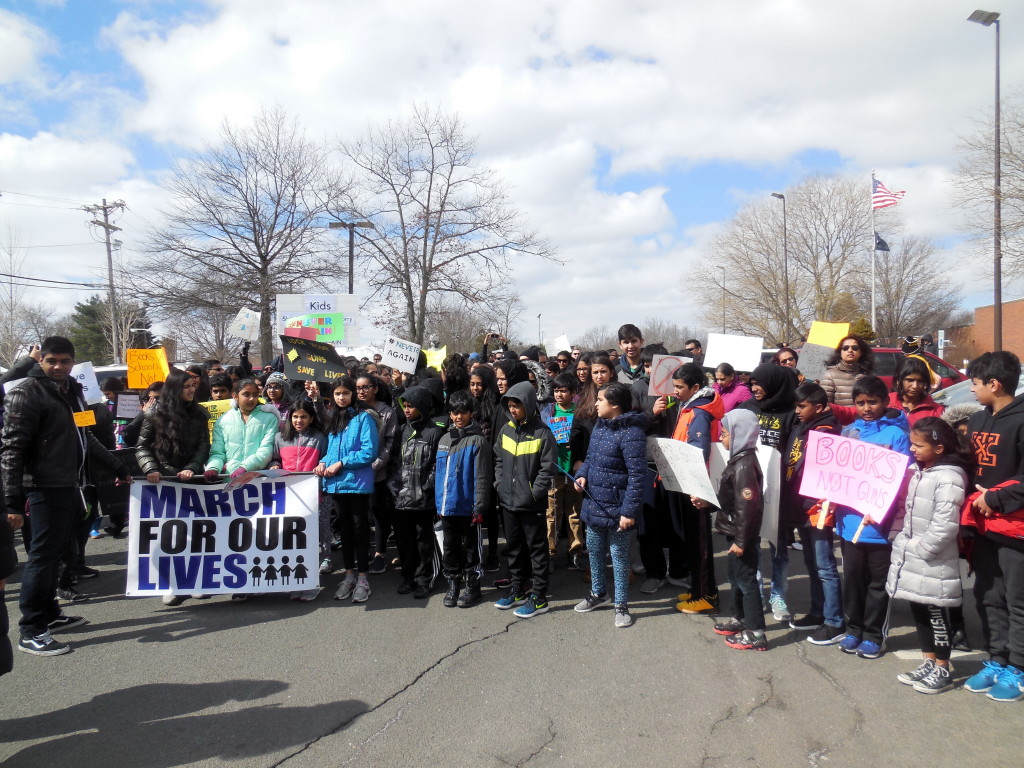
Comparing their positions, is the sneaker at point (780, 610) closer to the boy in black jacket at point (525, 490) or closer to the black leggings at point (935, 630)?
the black leggings at point (935, 630)

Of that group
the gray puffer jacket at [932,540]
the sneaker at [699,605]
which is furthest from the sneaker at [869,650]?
the sneaker at [699,605]

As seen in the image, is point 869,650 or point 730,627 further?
point 730,627

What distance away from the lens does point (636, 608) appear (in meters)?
5.49

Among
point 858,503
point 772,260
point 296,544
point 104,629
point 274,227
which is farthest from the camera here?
point 772,260

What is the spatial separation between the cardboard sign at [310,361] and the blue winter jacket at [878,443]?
200 inches

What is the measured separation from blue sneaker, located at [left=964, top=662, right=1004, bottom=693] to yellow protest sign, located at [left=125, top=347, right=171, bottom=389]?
9408 millimetres

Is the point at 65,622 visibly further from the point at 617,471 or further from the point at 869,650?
the point at 869,650

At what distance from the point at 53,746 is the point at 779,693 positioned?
415 centimetres

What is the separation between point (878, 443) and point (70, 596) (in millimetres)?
6827

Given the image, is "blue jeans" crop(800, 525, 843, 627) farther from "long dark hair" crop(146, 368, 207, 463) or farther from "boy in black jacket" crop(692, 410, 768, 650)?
"long dark hair" crop(146, 368, 207, 463)

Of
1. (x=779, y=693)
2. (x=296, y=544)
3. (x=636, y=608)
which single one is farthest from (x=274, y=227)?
(x=779, y=693)

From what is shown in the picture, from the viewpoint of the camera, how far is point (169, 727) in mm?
3703

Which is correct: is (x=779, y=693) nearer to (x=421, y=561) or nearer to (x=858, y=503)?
(x=858, y=503)

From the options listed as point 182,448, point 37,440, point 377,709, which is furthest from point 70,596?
point 377,709
